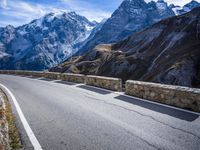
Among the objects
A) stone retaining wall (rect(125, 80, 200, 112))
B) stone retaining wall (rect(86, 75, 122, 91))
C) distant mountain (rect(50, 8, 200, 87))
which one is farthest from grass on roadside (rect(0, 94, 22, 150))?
distant mountain (rect(50, 8, 200, 87))

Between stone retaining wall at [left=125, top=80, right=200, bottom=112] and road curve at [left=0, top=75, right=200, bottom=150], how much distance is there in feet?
1.63

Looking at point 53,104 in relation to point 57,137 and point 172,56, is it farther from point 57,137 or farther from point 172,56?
point 172,56

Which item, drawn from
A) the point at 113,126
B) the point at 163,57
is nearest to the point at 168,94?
the point at 113,126

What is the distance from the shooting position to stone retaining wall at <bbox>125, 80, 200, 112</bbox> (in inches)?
310

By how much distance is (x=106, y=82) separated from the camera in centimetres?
1395

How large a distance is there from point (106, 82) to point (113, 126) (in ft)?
24.9

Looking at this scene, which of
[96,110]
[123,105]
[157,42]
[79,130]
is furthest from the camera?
[157,42]

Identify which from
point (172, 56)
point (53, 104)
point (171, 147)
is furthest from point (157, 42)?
point (171, 147)

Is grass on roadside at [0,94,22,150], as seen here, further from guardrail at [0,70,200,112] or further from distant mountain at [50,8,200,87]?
distant mountain at [50,8,200,87]

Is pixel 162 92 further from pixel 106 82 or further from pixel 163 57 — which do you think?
pixel 163 57

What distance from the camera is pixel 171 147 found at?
4906 mm

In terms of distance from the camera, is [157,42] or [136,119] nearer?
[136,119]

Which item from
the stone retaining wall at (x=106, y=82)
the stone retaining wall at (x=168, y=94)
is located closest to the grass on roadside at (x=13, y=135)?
the stone retaining wall at (x=168, y=94)

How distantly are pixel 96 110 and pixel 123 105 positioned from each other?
1.20 meters
